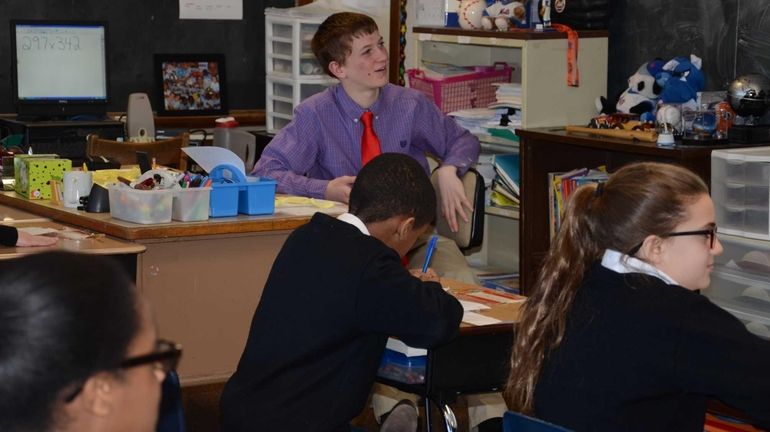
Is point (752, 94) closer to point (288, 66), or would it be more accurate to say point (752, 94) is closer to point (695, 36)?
point (695, 36)

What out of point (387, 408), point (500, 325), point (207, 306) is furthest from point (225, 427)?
point (387, 408)

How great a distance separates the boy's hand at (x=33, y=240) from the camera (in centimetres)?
319

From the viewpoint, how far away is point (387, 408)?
12.5 feet

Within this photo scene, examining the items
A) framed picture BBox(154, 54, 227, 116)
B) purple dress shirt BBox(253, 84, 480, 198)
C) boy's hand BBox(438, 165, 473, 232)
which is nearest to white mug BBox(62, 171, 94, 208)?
purple dress shirt BBox(253, 84, 480, 198)

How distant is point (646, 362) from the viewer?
204cm

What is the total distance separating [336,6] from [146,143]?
151cm

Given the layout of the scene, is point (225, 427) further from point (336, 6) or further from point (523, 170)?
point (336, 6)

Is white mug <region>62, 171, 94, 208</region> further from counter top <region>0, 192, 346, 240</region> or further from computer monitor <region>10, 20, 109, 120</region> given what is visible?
computer monitor <region>10, 20, 109, 120</region>

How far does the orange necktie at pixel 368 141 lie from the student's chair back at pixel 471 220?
0.22m

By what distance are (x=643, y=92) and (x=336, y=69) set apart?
1.15 metres

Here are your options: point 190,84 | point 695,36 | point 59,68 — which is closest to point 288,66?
point 190,84

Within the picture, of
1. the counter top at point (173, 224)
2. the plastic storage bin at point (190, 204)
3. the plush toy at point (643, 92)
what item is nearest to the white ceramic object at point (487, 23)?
the plush toy at point (643, 92)

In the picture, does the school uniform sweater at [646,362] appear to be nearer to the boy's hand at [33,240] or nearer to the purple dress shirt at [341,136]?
the boy's hand at [33,240]

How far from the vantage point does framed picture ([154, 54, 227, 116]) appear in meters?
6.50
